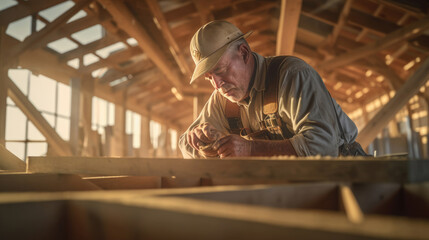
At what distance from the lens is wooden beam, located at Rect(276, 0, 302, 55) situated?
3.05 metres

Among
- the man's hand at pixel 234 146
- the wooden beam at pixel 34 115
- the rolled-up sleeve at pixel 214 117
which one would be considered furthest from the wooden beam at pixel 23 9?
the man's hand at pixel 234 146

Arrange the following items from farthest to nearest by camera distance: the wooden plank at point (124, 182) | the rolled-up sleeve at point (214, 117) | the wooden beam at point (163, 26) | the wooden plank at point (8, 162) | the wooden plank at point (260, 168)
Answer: the wooden beam at point (163, 26) → the rolled-up sleeve at point (214, 117) → the wooden plank at point (8, 162) → the wooden plank at point (124, 182) → the wooden plank at point (260, 168)

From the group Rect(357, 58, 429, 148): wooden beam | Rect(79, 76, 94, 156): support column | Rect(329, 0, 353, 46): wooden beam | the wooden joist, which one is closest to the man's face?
Rect(357, 58, 429, 148): wooden beam

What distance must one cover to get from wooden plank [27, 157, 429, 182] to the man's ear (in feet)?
4.87

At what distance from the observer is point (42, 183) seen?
3.98ft

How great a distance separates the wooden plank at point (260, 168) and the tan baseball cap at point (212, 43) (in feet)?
4.01

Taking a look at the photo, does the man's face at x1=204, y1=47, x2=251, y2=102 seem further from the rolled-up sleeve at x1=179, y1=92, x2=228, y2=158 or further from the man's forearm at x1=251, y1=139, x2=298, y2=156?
the man's forearm at x1=251, y1=139, x2=298, y2=156

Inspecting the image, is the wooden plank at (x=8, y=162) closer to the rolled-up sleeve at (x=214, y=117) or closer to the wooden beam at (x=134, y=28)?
the rolled-up sleeve at (x=214, y=117)

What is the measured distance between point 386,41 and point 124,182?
16.2 feet

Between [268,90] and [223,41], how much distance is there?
0.49 m

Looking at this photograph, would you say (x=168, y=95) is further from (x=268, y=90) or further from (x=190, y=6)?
(x=268, y=90)

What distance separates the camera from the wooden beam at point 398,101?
2930 mm

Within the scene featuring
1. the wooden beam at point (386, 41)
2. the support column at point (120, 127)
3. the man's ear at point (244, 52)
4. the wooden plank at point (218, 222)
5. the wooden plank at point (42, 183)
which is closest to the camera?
the wooden plank at point (218, 222)

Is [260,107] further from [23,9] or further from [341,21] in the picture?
[341,21]
